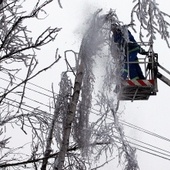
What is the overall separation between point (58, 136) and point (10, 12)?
301 cm

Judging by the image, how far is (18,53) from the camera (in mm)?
3543

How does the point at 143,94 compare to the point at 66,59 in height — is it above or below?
above

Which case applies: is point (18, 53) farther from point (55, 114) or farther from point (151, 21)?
point (55, 114)

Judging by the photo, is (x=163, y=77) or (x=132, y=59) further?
(x=163, y=77)

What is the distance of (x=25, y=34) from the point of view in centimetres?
354

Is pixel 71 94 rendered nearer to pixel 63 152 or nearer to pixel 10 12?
pixel 63 152

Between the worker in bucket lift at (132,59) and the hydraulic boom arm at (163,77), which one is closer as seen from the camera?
the worker in bucket lift at (132,59)

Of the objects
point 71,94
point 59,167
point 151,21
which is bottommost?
point 59,167

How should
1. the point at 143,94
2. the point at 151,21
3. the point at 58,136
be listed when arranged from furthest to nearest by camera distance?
1. the point at 143,94
2. the point at 58,136
3. the point at 151,21

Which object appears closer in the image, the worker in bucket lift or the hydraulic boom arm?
the worker in bucket lift

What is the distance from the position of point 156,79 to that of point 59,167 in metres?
4.53

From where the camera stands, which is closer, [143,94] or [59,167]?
[59,167]

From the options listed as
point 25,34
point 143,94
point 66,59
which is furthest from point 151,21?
point 143,94

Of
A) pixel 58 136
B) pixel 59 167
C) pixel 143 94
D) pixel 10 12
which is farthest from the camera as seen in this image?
pixel 143 94
